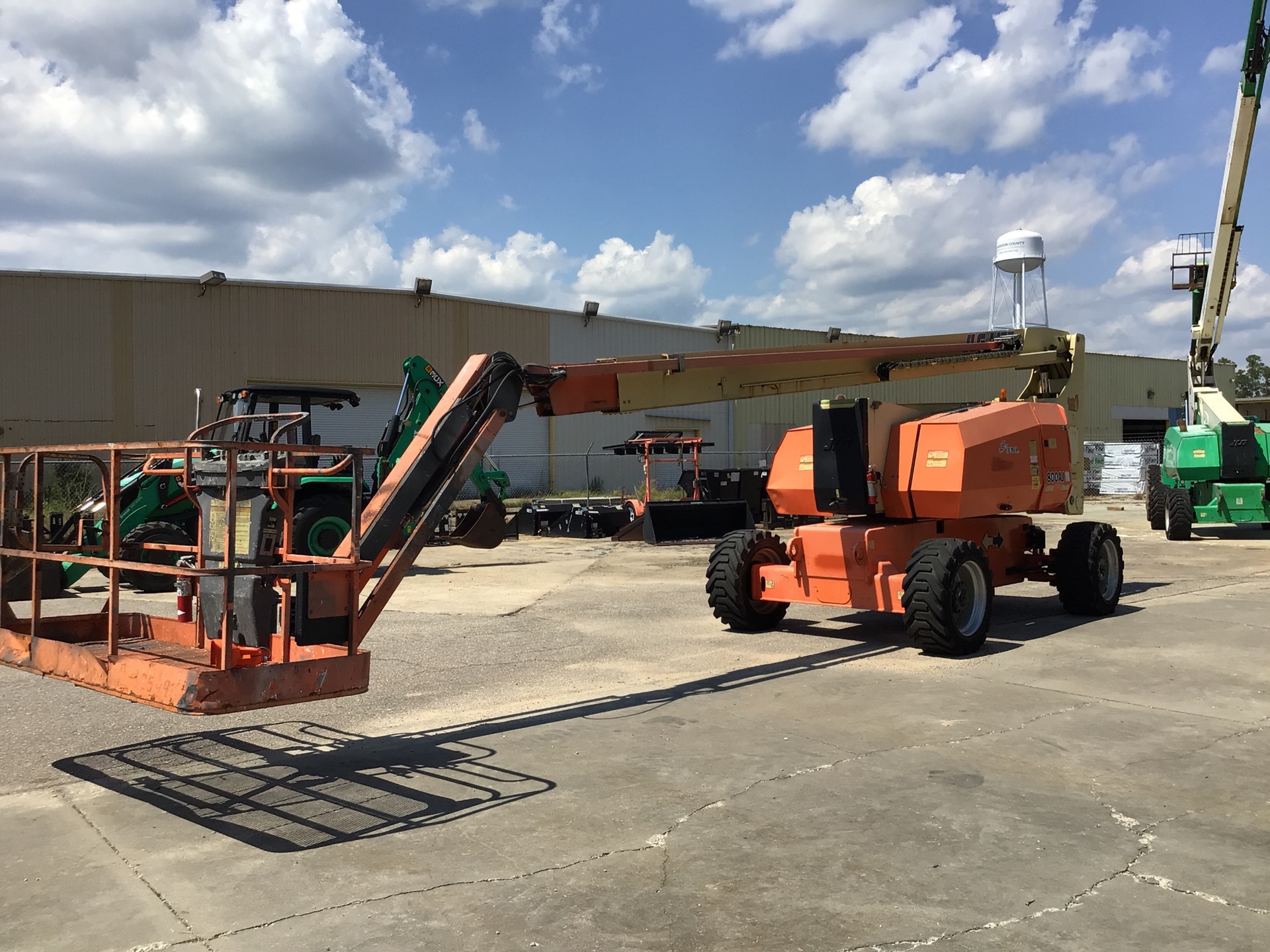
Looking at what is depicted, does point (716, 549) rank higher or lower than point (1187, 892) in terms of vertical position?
higher

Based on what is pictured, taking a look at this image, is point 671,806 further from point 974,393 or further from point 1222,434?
point 974,393

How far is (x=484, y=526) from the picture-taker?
54.5 feet

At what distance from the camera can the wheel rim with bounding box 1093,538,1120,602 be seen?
11898mm

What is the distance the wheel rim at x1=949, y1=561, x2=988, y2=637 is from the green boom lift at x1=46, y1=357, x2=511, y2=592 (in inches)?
286

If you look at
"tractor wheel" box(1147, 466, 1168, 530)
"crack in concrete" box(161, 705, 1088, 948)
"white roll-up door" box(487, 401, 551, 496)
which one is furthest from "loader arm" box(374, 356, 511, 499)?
"white roll-up door" box(487, 401, 551, 496)

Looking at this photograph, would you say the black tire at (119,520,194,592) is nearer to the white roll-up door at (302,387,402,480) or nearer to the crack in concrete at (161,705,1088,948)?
the crack in concrete at (161,705,1088,948)

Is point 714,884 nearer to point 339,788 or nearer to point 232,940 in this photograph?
point 232,940

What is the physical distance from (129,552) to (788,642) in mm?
7490

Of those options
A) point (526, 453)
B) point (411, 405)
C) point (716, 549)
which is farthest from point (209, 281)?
point (716, 549)

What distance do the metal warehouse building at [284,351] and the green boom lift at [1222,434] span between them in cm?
1179

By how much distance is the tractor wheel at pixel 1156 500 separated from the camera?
24.3 m

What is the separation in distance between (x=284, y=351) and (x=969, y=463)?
25.6 m

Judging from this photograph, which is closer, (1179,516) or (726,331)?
(1179,516)

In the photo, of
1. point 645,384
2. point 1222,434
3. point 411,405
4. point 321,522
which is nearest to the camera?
point 645,384
